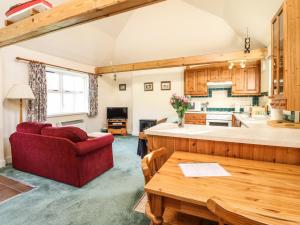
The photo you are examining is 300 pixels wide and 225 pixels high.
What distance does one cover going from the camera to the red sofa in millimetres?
2387

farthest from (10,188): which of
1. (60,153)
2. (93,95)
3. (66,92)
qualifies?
(93,95)

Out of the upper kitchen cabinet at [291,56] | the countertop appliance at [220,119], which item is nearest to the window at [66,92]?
the countertop appliance at [220,119]

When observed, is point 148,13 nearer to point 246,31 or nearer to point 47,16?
point 246,31

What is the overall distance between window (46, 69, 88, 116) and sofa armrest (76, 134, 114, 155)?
2.48 metres

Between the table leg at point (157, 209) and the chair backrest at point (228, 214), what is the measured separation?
1.26 feet

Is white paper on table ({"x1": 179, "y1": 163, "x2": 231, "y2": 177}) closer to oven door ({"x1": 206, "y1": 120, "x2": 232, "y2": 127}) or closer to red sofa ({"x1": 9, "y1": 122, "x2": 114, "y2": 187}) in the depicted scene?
red sofa ({"x1": 9, "y1": 122, "x2": 114, "y2": 187})

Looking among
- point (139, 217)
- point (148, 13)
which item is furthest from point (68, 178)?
point (148, 13)

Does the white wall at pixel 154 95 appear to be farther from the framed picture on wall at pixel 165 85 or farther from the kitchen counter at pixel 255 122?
the kitchen counter at pixel 255 122

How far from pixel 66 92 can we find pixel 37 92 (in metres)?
1.10

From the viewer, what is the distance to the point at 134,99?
622 centimetres

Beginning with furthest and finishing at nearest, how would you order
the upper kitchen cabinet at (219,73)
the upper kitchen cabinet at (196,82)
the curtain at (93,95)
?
the curtain at (93,95), the upper kitchen cabinet at (196,82), the upper kitchen cabinet at (219,73)

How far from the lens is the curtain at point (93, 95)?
553cm

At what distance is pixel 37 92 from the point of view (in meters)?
3.92

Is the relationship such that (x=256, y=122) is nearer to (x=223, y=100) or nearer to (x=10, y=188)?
(x=223, y=100)
